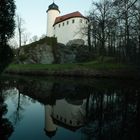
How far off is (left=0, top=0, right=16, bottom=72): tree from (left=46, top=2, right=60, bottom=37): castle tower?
60809 millimetres

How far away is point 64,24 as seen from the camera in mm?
68125

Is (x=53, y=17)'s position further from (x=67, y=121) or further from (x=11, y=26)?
(x=67, y=121)

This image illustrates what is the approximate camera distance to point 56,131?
658cm

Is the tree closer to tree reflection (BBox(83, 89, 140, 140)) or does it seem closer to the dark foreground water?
the dark foreground water

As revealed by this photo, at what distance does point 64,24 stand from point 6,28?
5601cm

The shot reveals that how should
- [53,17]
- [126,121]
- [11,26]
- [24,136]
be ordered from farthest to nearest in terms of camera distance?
[53,17]
[11,26]
[126,121]
[24,136]

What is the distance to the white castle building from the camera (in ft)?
211

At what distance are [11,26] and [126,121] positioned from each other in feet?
29.9

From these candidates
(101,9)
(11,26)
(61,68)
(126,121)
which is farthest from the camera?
(101,9)

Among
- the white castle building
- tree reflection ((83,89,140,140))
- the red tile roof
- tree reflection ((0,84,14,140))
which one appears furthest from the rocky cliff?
tree reflection ((0,84,14,140))

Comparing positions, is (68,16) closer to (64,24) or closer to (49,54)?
(64,24)

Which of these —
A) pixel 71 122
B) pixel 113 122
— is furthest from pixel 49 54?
pixel 113 122

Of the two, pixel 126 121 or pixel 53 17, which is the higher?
pixel 53 17

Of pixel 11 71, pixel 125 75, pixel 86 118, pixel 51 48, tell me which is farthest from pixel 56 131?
pixel 51 48
